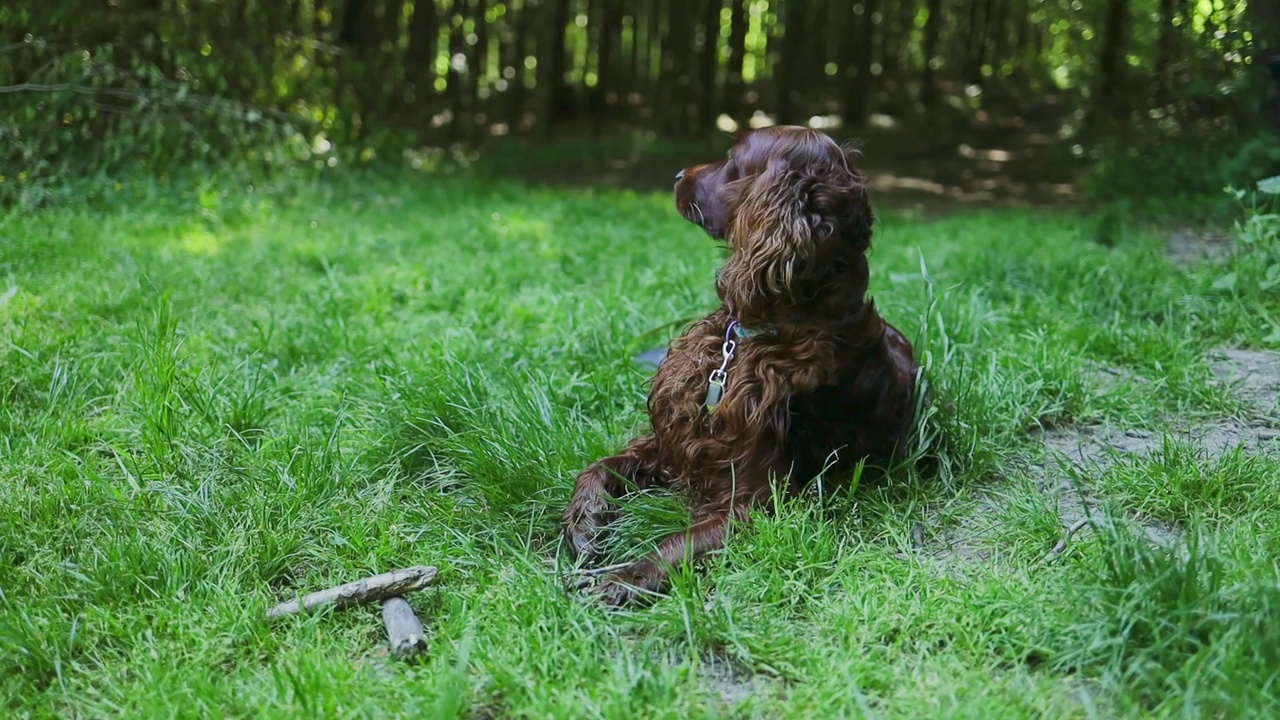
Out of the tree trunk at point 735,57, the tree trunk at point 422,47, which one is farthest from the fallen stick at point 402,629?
the tree trunk at point 735,57

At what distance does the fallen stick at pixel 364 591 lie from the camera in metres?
2.31

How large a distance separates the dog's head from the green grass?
565 mm

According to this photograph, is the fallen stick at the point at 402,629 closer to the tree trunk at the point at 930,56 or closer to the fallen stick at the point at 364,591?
the fallen stick at the point at 364,591

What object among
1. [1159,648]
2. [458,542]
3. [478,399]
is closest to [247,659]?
[458,542]

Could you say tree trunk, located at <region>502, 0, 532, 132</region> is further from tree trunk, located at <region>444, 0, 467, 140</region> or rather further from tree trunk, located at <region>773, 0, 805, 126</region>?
tree trunk, located at <region>773, 0, 805, 126</region>

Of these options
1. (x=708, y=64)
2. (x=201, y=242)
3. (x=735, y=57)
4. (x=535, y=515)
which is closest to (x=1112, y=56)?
(x=708, y=64)

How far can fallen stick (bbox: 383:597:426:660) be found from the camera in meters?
2.16

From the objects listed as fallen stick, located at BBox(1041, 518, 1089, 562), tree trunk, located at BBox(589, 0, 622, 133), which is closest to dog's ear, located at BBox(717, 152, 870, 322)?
fallen stick, located at BBox(1041, 518, 1089, 562)

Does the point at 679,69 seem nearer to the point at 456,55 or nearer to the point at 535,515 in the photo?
the point at 456,55

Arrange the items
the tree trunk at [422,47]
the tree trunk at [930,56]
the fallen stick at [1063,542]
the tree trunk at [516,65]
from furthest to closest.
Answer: the tree trunk at [930,56], the tree trunk at [516,65], the tree trunk at [422,47], the fallen stick at [1063,542]

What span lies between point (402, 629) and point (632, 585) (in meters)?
0.52

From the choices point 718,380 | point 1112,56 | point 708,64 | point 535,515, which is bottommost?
point 535,515

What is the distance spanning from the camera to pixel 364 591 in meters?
2.35

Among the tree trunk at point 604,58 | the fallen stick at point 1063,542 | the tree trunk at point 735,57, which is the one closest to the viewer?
the fallen stick at point 1063,542
